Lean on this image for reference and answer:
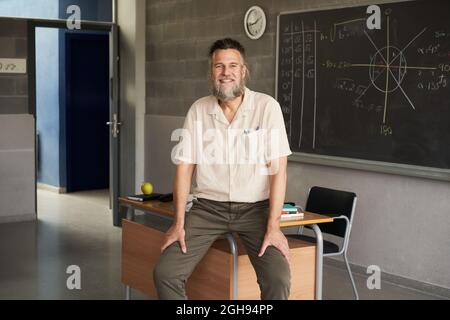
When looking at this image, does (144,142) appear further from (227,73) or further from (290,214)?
(227,73)

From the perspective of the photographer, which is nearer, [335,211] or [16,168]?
[335,211]

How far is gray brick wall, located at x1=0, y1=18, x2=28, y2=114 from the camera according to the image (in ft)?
22.9

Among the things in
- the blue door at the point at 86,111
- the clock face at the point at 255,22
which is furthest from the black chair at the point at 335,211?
the blue door at the point at 86,111

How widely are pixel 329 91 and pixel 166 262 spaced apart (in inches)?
97.1

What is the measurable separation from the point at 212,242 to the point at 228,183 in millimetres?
306

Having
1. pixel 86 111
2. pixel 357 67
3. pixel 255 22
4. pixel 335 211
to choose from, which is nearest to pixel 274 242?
pixel 335 211

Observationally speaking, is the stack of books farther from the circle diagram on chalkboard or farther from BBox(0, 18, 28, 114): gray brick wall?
BBox(0, 18, 28, 114): gray brick wall

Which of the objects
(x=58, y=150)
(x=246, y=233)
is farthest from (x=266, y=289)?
(x=58, y=150)

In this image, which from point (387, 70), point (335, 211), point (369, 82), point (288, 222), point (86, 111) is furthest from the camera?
point (86, 111)

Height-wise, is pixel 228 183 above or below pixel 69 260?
above

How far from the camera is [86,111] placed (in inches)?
373

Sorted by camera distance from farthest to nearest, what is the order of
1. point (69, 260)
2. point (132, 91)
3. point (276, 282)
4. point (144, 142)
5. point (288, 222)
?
point (144, 142)
point (132, 91)
point (69, 260)
point (288, 222)
point (276, 282)

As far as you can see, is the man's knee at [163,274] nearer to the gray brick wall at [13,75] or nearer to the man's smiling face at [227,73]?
the man's smiling face at [227,73]

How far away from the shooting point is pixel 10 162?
7219 mm
